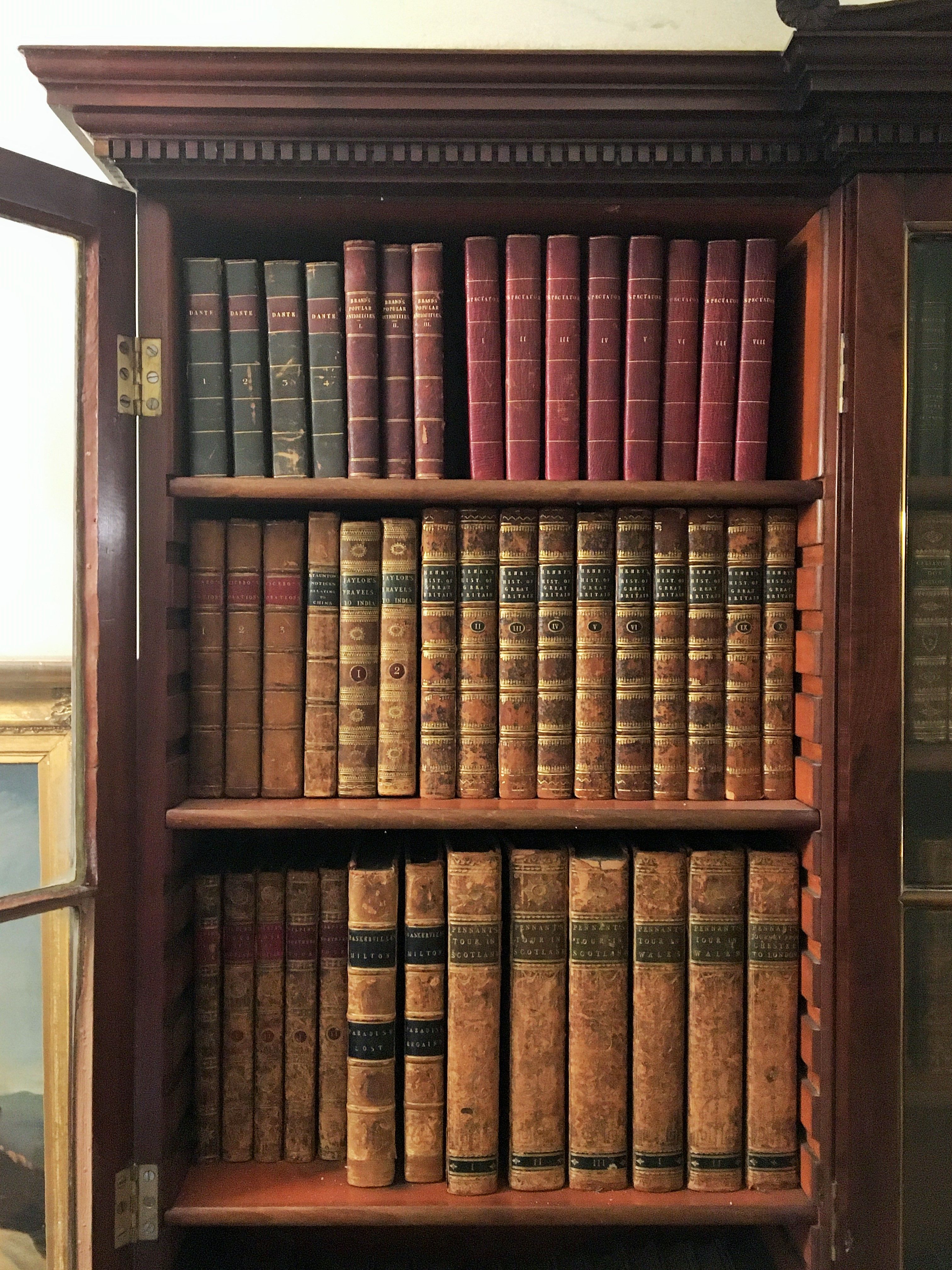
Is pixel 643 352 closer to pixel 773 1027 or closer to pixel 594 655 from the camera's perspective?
pixel 594 655

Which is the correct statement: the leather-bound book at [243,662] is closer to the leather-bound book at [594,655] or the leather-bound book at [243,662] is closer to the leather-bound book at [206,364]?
the leather-bound book at [206,364]

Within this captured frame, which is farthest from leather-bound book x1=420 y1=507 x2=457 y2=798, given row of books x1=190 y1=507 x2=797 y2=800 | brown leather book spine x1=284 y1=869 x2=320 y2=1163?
brown leather book spine x1=284 y1=869 x2=320 y2=1163

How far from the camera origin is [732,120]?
98cm

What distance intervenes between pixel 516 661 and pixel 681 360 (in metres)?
0.40

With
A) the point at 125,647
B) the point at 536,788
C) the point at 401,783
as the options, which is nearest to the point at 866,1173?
the point at 536,788

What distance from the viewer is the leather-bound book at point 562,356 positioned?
107cm

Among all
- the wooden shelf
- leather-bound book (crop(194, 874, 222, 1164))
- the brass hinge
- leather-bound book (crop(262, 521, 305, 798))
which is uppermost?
the brass hinge

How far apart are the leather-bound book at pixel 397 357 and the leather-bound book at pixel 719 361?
0.34 meters

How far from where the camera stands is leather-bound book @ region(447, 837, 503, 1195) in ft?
3.47

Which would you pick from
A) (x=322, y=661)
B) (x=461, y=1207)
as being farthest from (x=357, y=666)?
(x=461, y=1207)

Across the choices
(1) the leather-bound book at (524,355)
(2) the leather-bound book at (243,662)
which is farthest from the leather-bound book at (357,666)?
(1) the leather-bound book at (524,355)

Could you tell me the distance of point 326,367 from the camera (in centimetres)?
108

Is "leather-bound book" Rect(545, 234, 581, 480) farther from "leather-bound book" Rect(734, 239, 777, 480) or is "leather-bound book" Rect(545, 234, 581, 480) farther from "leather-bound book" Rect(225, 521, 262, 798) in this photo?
"leather-bound book" Rect(225, 521, 262, 798)

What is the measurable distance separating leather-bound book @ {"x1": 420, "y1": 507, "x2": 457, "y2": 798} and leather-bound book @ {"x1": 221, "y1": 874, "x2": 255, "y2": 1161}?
10.4 inches
